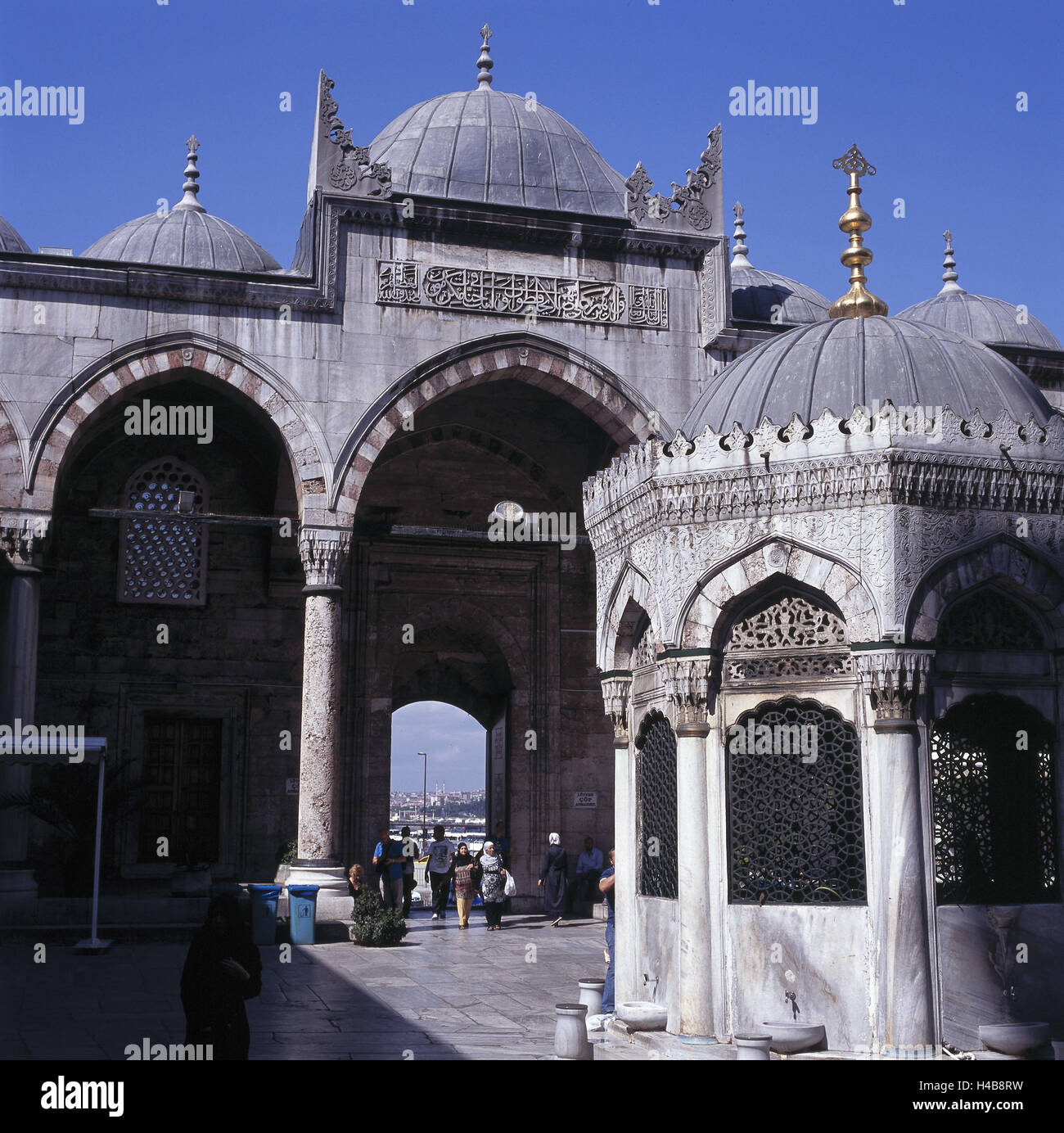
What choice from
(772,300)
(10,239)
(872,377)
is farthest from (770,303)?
(872,377)

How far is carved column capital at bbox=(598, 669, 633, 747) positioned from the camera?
30.0 ft

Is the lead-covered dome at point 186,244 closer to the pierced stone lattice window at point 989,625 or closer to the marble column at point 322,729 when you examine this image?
the marble column at point 322,729

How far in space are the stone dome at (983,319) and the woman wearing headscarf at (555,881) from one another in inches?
376

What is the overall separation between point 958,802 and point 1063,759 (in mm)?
644

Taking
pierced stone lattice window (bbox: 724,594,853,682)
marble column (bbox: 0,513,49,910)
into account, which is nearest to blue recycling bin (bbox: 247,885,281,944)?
marble column (bbox: 0,513,49,910)

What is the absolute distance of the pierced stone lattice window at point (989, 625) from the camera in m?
7.82

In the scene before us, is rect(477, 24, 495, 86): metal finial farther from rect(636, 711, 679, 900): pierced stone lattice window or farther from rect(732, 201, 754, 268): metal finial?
rect(636, 711, 679, 900): pierced stone lattice window

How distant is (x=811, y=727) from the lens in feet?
25.7

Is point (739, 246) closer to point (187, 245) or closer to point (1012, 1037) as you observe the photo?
point (187, 245)

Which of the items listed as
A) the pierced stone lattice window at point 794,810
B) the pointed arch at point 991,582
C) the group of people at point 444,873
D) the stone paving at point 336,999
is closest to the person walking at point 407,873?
the group of people at point 444,873

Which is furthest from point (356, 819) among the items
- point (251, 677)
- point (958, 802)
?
point (958, 802)

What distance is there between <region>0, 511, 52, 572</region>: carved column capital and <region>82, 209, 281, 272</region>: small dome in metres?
5.65

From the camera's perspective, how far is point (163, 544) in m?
19.8
